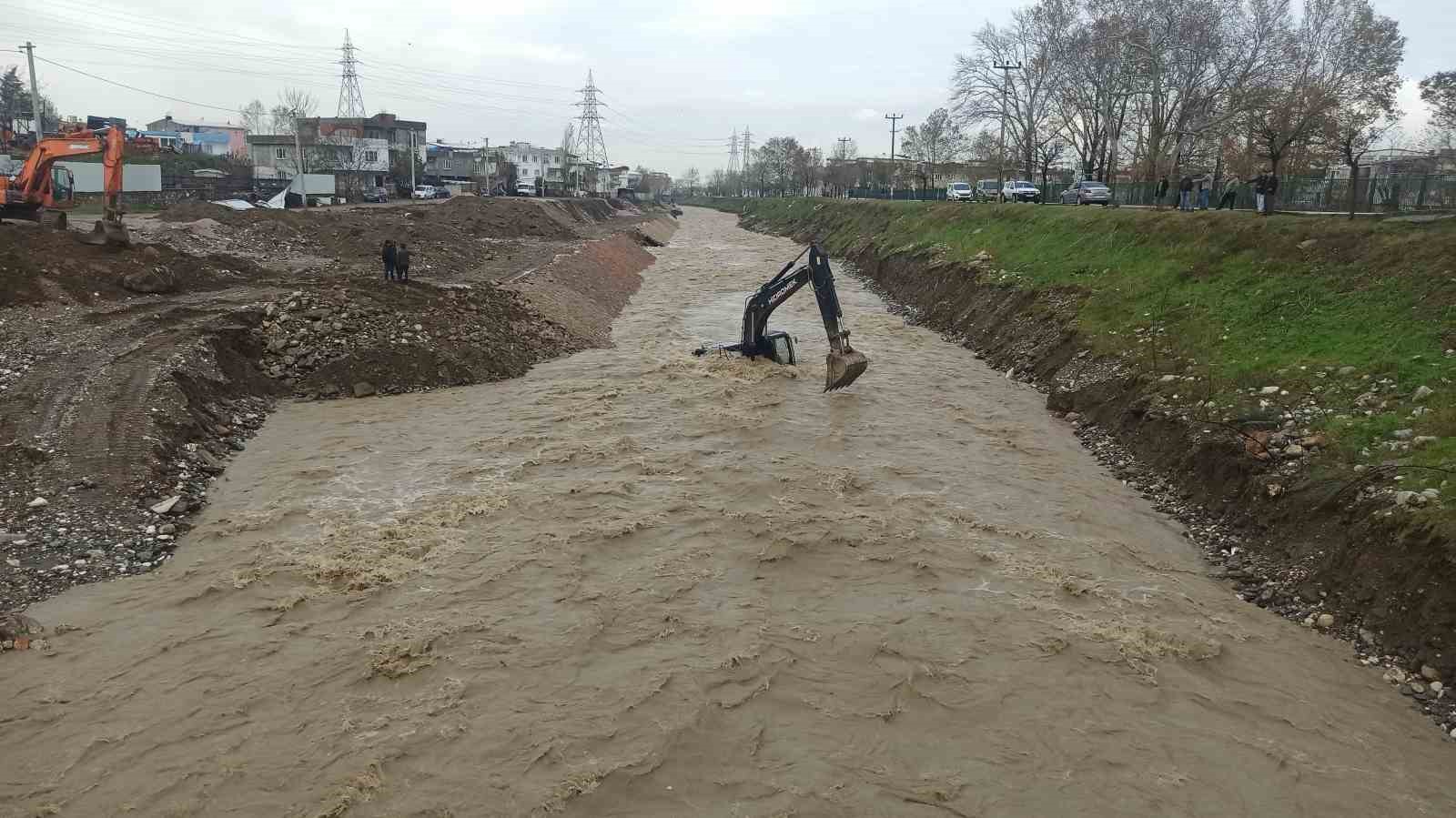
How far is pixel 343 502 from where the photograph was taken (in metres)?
14.0

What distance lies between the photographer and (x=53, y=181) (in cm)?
3259

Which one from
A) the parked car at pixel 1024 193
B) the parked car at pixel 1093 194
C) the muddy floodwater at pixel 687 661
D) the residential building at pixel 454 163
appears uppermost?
the residential building at pixel 454 163

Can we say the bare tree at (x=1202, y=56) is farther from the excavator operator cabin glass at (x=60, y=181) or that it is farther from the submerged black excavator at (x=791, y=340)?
the excavator operator cabin glass at (x=60, y=181)

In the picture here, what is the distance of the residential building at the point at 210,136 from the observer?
12038 cm

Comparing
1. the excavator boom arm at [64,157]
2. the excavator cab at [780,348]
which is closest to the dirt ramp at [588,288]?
the excavator cab at [780,348]

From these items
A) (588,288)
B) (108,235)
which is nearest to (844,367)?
(588,288)

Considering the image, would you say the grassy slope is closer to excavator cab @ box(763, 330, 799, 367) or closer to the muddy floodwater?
the muddy floodwater

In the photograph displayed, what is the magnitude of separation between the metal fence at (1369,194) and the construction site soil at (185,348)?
22.8 meters

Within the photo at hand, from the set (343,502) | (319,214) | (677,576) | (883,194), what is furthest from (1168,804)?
(883,194)

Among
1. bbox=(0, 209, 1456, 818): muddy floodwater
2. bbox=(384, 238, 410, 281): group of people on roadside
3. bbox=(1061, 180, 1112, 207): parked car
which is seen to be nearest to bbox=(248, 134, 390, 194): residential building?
bbox=(384, 238, 410, 281): group of people on roadside

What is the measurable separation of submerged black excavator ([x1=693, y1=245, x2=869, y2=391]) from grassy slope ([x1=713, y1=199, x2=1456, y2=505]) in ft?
21.7

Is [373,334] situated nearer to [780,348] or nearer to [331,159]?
[780,348]

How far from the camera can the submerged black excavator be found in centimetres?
2028

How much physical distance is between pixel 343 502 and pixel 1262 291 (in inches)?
776
